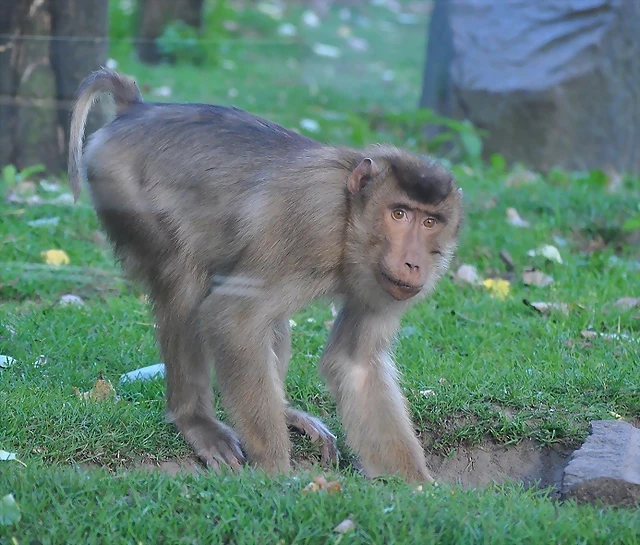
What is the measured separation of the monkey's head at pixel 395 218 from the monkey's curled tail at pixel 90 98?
1.13 metres

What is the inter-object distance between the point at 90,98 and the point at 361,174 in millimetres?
1292

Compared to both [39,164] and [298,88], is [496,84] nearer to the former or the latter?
[298,88]

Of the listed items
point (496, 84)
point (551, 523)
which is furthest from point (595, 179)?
point (551, 523)

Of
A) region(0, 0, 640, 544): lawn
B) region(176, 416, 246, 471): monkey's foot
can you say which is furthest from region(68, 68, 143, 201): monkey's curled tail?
region(176, 416, 246, 471): monkey's foot

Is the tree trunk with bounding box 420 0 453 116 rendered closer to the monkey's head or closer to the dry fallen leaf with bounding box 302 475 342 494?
the monkey's head

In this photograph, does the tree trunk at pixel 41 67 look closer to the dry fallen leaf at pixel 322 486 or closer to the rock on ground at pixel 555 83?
the rock on ground at pixel 555 83

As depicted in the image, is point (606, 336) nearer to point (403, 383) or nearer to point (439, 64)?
point (403, 383)

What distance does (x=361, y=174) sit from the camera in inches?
154

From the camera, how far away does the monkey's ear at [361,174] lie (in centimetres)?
391

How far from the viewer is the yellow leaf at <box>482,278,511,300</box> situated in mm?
5879

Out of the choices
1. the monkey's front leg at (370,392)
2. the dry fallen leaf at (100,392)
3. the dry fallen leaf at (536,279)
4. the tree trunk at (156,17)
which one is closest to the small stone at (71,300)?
the dry fallen leaf at (100,392)

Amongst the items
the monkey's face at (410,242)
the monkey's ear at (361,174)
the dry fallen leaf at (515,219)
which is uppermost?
the monkey's ear at (361,174)

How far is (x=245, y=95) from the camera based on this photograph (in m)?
10.2

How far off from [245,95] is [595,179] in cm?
359
